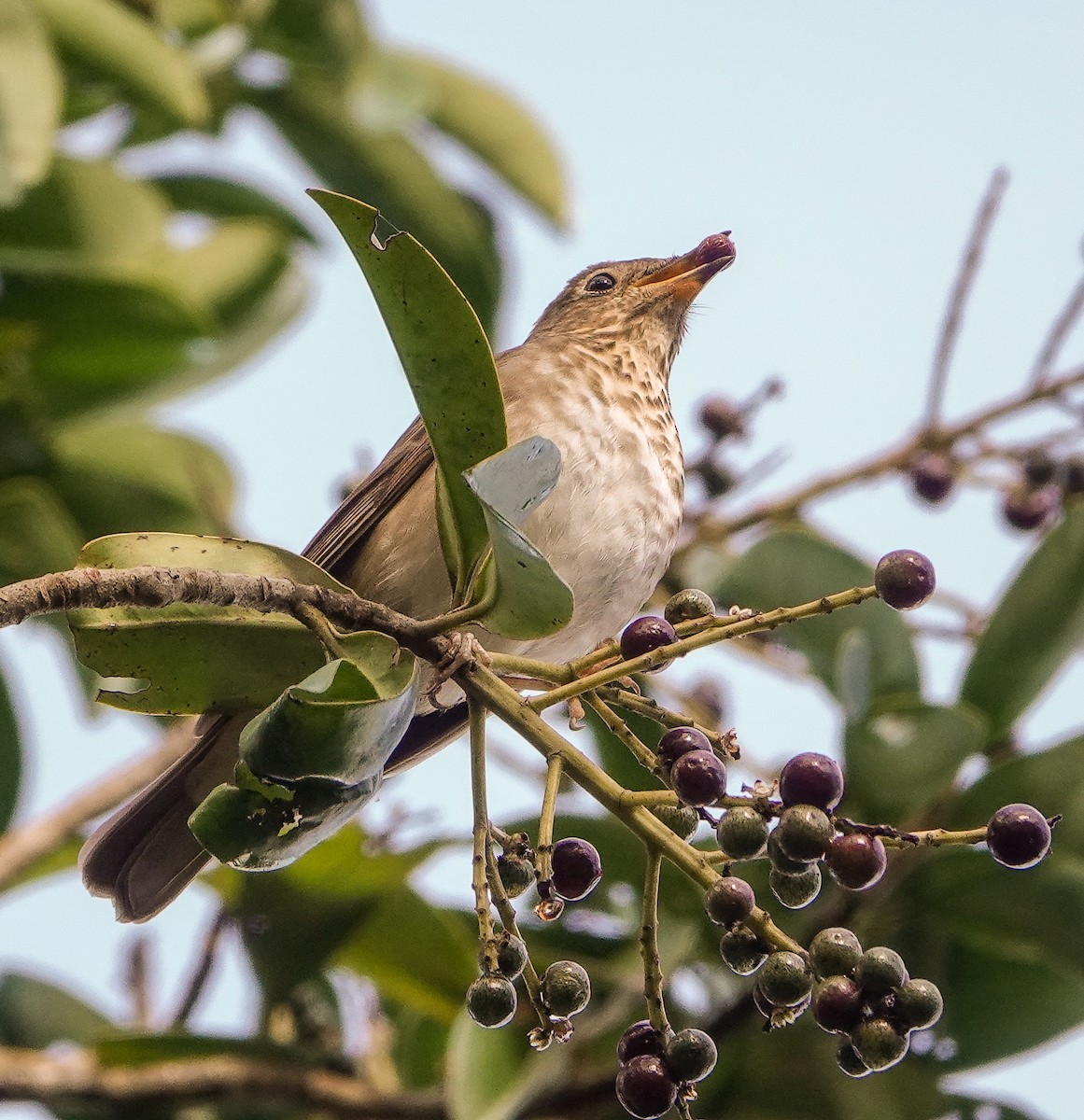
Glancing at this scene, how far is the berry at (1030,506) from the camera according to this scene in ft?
10.9

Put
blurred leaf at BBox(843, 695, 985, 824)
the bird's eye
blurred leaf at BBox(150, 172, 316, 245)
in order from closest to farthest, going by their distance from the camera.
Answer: blurred leaf at BBox(843, 695, 985, 824)
blurred leaf at BBox(150, 172, 316, 245)
the bird's eye

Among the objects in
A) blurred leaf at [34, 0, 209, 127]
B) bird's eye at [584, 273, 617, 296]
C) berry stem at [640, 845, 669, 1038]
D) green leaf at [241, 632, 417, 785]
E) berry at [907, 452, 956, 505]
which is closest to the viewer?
green leaf at [241, 632, 417, 785]

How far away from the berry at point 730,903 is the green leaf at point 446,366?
0.43 metres

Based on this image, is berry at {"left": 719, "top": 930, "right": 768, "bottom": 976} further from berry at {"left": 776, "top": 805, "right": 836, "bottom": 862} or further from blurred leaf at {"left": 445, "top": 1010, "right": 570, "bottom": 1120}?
blurred leaf at {"left": 445, "top": 1010, "right": 570, "bottom": 1120}

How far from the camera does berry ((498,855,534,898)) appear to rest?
161cm

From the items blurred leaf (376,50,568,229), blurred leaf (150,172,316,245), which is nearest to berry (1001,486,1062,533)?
blurred leaf (376,50,568,229)

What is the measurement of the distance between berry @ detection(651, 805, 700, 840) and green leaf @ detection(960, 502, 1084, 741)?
1.48m

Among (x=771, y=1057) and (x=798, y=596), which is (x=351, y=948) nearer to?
(x=771, y=1057)

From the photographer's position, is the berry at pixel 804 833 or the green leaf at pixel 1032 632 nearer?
the berry at pixel 804 833

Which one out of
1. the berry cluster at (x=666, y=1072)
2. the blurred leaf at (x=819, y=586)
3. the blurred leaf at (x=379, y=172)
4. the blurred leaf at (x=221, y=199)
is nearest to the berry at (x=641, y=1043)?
the berry cluster at (x=666, y=1072)

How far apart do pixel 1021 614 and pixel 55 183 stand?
2024 mm

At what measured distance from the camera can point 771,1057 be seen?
2.90m

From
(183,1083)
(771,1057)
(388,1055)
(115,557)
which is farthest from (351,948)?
(115,557)

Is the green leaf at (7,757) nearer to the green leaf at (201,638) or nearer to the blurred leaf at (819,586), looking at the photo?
the blurred leaf at (819,586)
